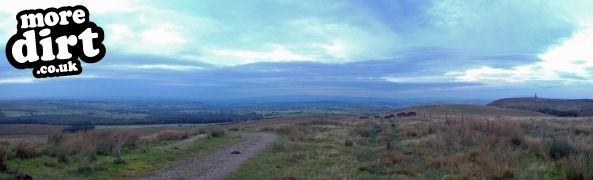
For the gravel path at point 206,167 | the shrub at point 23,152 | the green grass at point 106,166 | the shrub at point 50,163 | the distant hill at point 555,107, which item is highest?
the distant hill at point 555,107

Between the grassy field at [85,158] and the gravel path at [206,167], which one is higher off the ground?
the grassy field at [85,158]

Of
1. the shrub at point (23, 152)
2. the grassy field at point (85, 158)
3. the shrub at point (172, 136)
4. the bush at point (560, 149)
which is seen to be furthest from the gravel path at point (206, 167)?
the shrub at point (172, 136)

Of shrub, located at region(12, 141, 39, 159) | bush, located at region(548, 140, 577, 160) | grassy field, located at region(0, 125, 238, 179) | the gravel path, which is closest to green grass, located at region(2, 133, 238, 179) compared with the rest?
grassy field, located at region(0, 125, 238, 179)

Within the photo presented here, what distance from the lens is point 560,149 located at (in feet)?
65.5

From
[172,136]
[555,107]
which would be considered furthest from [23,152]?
[555,107]

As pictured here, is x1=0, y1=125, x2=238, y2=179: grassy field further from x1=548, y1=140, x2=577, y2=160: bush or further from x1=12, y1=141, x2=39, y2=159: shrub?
x1=548, y1=140, x2=577, y2=160: bush

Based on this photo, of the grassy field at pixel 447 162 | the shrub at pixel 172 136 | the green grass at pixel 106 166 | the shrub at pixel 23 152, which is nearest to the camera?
the grassy field at pixel 447 162

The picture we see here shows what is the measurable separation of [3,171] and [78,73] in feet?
30.0

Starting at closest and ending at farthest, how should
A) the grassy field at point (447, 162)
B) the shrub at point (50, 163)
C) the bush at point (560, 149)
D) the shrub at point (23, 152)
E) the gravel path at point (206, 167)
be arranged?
the grassy field at point (447, 162)
the gravel path at point (206, 167)
the bush at point (560, 149)
the shrub at point (50, 163)
the shrub at point (23, 152)

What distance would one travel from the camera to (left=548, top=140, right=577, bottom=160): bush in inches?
761

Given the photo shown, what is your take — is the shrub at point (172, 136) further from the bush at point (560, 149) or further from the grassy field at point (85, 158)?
the bush at point (560, 149)

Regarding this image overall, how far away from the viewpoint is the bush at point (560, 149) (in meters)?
19.3

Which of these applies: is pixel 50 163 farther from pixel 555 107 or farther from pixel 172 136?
pixel 555 107

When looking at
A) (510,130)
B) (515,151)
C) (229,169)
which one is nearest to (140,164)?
(229,169)
